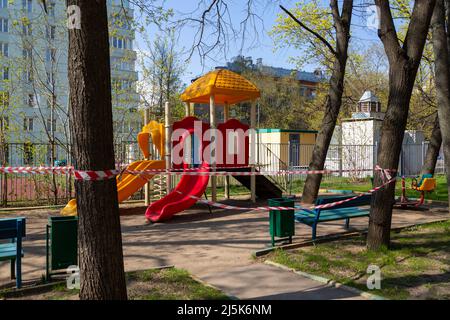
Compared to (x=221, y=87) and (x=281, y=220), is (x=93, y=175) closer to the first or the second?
(x=281, y=220)

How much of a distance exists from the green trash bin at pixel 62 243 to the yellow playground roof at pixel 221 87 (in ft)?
25.5

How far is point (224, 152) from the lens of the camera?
1270cm

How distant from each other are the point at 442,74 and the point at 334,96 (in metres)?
2.80

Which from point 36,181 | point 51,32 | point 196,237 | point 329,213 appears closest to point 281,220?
point 329,213

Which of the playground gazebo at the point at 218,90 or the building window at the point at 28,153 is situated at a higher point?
the playground gazebo at the point at 218,90

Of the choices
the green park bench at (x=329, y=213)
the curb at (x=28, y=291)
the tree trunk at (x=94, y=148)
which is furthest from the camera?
the green park bench at (x=329, y=213)

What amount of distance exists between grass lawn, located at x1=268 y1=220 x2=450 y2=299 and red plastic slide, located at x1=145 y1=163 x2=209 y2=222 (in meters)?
4.45

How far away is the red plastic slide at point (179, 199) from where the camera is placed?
10.5 meters

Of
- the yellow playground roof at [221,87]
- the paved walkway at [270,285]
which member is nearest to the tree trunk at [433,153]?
the yellow playground roof at [221,87]

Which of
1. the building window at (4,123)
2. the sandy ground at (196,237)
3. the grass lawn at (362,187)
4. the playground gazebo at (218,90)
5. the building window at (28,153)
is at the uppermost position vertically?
the playground gazebo at (218,90)

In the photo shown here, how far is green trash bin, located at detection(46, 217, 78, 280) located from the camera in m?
5.34

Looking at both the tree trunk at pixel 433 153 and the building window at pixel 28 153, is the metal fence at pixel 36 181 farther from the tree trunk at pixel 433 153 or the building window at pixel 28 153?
the tree trunk at pixel 433 153

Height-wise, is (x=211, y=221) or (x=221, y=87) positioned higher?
(x=221, y=87)

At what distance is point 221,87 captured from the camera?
12531mm
